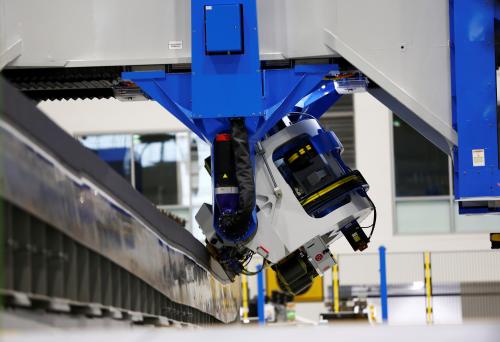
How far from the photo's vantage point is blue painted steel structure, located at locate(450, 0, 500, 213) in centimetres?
777

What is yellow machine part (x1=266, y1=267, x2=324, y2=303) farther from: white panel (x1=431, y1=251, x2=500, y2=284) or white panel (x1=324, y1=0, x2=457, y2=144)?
white panel (x1=324, y1=0, x2=457, y2=144)

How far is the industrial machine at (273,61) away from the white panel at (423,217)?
14965 millimetres

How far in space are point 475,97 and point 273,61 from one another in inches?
60.5

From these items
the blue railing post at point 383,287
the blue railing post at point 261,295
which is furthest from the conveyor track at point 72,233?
the blue railing post at point 383,287

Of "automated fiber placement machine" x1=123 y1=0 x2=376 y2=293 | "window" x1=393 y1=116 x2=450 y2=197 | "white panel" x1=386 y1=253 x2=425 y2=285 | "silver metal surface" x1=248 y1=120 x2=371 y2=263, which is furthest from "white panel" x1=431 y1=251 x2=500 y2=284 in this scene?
"silver metal surface" x1=248 y1=120 x2=371 y2=263

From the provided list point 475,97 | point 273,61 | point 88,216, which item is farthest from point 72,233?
point 475,97

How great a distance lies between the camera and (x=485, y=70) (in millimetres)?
7793

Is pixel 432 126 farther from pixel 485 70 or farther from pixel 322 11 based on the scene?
pixel 322 11

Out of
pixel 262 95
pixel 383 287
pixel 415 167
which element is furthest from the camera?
pixel 415 167

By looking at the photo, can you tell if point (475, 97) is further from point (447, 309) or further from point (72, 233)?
point (447, 309)

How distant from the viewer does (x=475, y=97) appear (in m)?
7.80

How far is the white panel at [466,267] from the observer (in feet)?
70.8

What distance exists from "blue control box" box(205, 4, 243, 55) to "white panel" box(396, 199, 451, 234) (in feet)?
52.2

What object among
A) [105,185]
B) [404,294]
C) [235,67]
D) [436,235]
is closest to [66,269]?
[105,185]
